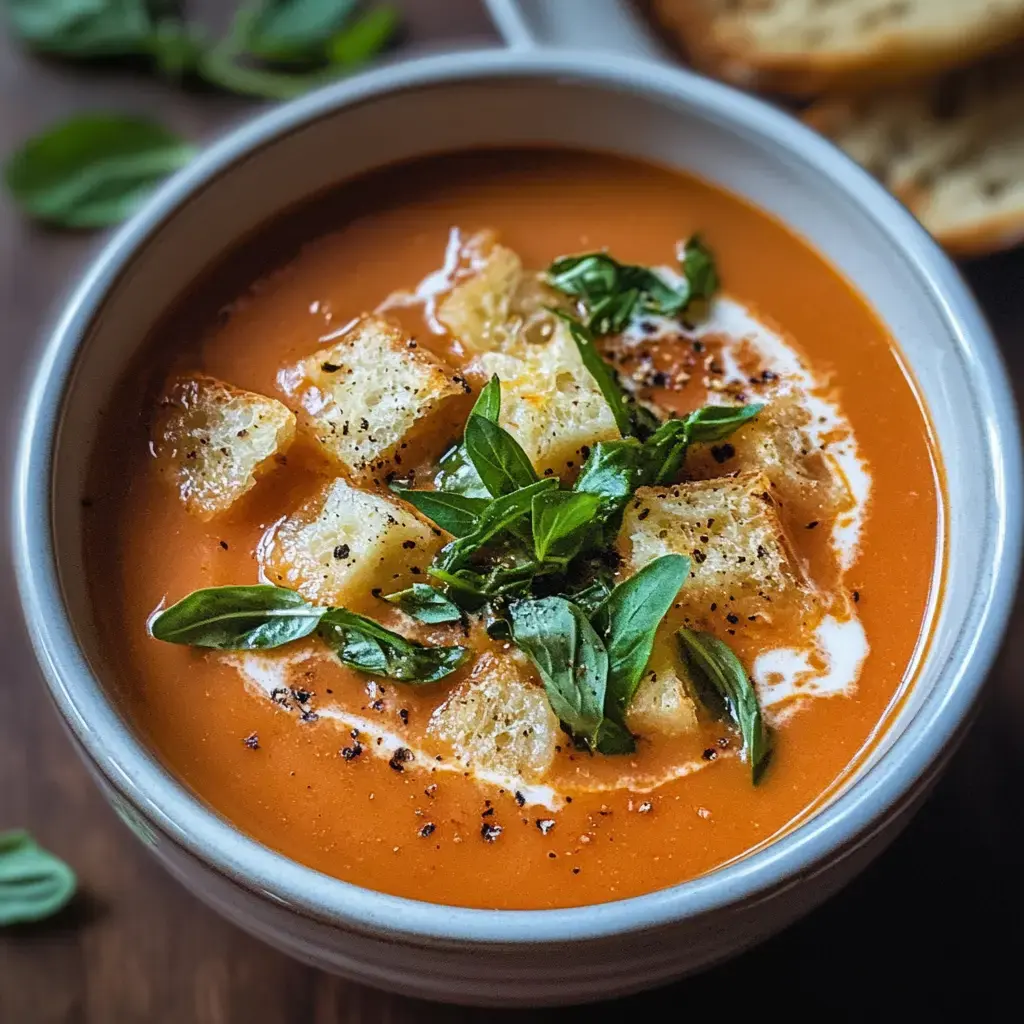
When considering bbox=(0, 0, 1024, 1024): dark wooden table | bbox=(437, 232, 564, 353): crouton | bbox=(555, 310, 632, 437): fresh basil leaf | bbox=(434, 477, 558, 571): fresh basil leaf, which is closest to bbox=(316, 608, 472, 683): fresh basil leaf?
bbox=(434, 477, 558, 571): fresh basil leaf

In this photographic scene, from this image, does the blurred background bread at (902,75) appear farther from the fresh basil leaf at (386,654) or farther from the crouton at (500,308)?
the fresh basil leaf at (386,654)

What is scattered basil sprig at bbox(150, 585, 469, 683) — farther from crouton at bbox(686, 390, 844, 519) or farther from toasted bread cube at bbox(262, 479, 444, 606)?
crouton at bbox(686, 390, 844, 519)

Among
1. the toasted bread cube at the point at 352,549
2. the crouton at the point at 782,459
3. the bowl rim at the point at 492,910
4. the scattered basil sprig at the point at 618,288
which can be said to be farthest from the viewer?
the scattered basil sprig at the point at 618,288

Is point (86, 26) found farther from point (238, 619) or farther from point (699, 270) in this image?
point (238, 619)

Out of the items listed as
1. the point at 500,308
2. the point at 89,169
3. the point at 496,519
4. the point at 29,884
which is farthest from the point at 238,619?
the point at 89,169

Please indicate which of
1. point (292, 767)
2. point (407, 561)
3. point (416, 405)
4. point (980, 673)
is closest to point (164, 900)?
point (292, 767)

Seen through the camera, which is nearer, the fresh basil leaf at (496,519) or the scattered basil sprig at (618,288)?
the fresh basil leaf at (496,519)

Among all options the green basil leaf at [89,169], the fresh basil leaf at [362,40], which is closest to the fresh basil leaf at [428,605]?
the green basil leaf at [89,169]
